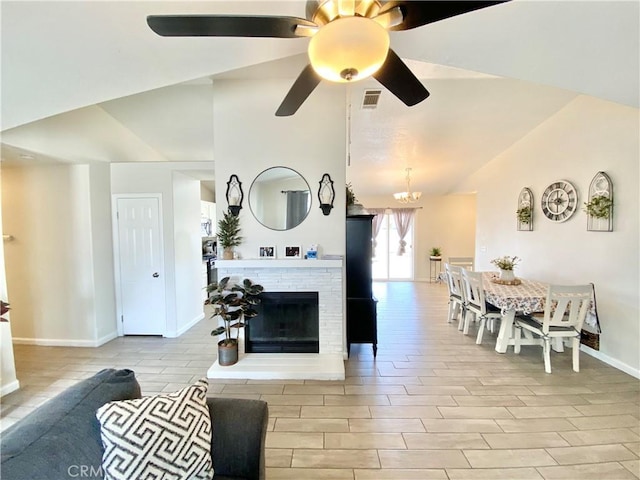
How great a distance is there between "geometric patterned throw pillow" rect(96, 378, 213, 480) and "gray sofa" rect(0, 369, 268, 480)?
0.05 meters

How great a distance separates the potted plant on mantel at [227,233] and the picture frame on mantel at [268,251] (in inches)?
12.9

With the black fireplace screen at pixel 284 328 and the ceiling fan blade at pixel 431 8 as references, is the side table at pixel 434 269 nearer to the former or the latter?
the black fireplace screen at pixel 284 328

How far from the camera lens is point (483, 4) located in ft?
4.32

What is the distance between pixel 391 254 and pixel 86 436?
8.13m

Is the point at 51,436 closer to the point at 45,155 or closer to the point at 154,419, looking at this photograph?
the point at 154,419

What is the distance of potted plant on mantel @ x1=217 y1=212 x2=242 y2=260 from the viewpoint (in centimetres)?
338

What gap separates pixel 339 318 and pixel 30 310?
414cm

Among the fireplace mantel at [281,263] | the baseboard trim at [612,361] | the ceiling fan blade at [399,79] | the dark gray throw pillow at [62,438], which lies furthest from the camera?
the fireplace mantel at [281,263]

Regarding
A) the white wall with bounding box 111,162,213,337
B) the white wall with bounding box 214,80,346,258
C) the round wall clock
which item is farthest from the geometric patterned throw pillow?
the round wall clock

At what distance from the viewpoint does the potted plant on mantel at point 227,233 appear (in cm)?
338

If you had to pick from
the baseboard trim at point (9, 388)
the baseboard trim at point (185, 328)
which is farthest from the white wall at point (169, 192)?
the baseboard trim at point (9, 388)

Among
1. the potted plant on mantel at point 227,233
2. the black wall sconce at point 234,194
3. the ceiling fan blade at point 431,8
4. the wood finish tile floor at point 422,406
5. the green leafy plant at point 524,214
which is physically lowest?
the wood finish tile floor at point 422,406

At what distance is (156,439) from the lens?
45.9 inches

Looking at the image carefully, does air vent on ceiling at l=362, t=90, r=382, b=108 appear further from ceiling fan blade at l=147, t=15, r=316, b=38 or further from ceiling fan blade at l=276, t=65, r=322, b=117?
ceiling fan blade at l=147, t=15, r=316, b=38
